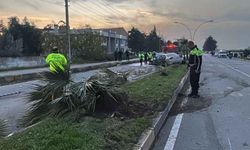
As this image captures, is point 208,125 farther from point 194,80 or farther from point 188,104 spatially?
point 194,80

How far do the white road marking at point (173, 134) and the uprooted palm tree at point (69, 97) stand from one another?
130 centimetres

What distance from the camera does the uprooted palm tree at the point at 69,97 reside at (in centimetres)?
1052

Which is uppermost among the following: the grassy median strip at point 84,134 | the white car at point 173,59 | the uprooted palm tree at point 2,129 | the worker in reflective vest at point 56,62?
the worker in reflective vest at point 56,62

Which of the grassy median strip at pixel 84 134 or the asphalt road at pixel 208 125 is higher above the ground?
the grassy median strip at pixel 84 134

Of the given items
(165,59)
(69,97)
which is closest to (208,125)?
(69,97)

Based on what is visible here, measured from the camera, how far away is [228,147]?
28.3 ft

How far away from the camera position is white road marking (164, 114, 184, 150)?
8.78 metres

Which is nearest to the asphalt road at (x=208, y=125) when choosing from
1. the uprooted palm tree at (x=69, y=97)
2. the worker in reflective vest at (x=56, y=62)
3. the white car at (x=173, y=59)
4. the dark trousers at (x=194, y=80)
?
the dark trousers at (x=194, y=80)

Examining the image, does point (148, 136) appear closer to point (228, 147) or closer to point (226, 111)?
point (228, 147)

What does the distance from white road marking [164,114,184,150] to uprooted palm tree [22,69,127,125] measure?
4.28 feet

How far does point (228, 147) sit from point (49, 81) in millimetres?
4521

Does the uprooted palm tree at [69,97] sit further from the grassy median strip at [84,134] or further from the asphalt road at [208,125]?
the asphalt road at [208,125]

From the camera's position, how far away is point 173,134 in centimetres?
1002

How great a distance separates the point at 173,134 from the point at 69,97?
2384mm
